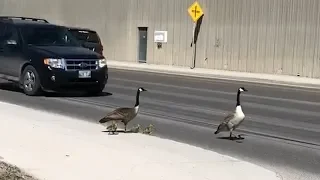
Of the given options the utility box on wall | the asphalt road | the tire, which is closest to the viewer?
the asphalt road

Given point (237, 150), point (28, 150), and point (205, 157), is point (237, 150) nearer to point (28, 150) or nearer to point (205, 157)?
point (205, 157)

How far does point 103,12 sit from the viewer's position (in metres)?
40.4

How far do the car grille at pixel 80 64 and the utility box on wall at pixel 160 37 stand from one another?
64.1ft

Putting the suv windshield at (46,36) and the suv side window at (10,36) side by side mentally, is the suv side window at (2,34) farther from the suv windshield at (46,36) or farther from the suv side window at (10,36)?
the suv windshield at (46,36)

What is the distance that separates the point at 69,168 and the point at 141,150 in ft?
A: 5.33

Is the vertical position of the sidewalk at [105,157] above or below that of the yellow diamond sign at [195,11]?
below

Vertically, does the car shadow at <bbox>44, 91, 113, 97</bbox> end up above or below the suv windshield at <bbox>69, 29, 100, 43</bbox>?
below

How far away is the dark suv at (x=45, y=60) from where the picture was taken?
15789 millimetres

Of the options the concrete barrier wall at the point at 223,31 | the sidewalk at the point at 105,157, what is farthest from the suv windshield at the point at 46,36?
the concrete barrier wall at the point at 223,31

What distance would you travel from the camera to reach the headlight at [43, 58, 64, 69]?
15.7 m

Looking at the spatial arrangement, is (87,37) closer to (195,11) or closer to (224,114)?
(195,11)

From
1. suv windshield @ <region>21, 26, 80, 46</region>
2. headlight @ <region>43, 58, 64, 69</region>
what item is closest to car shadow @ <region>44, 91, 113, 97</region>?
headlight @ <region>43, 58, 64, 69</region>

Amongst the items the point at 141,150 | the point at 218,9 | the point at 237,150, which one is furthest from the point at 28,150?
the point at 218,9

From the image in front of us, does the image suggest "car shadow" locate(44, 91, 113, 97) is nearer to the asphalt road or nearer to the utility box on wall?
the asphalt road
